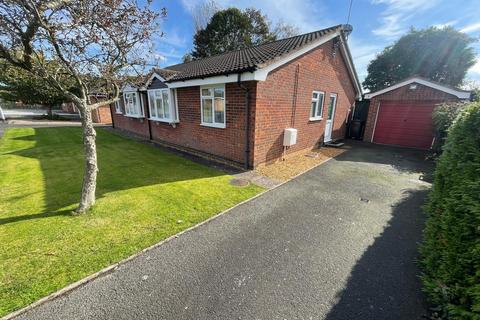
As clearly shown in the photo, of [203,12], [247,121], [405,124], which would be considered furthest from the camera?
[203,12]

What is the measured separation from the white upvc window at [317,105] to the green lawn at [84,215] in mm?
5599

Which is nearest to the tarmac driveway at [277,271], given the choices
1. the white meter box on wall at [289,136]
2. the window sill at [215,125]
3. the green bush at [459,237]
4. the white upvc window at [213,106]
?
the green bush at [459,237]

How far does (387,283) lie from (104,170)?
25.0 ft

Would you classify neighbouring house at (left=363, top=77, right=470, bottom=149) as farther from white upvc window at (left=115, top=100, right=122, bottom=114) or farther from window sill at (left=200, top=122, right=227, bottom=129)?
white upvc window at (left=115, top=100, right=122, bottom=114)

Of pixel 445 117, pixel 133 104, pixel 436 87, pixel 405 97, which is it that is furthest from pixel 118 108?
pixel 436 87

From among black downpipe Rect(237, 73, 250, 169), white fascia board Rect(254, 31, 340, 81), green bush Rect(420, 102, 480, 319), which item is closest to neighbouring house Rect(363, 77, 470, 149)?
white fascia board Rect(254, 31, 340, 81)

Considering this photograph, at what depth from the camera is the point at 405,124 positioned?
1120 cm

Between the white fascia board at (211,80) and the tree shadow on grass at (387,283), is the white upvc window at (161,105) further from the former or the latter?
the tree shadow on grass at (387,283)

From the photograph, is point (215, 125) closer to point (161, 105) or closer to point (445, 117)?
point (161, 105)

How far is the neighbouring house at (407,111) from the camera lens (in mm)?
10070

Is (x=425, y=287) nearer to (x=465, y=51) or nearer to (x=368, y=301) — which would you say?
(x=368, y=301)

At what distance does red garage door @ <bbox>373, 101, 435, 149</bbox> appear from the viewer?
34.9ft

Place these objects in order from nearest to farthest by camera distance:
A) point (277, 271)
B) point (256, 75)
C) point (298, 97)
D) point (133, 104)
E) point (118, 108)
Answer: point (277, 271) < point (256, 75) < point (298, 97) < point (133, 104) < point (118, 108)

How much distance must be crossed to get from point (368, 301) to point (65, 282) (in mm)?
3597
